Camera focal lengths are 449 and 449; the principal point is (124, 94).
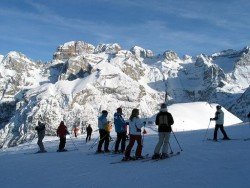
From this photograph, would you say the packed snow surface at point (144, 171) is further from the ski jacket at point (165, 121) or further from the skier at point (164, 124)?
the ski jacket at point (165, 121)

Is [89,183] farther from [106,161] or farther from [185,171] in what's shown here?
[106,161]

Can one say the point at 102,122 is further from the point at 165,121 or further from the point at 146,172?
the point at 146,172

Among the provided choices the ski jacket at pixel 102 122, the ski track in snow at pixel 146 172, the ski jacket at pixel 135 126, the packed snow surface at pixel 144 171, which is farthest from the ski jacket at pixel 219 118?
the ski jacket at pixel 135 126

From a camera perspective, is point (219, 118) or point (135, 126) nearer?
point (135, 126)

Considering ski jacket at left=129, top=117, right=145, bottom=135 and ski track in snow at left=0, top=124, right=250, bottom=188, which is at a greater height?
ski jacket at left=129, top=117, right=145, bottom=135

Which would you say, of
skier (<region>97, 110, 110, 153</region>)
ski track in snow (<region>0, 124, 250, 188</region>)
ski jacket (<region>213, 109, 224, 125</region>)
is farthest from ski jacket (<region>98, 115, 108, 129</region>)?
ski jacket (<region>213, 109, 224, 125</region>)

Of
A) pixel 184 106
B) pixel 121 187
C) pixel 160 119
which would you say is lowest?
pixel 121 187

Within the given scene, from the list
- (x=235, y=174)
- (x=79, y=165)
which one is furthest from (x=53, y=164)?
(x=235, y=174)

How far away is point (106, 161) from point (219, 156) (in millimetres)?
4937

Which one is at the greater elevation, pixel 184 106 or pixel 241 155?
pixel 184 106

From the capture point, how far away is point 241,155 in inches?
680

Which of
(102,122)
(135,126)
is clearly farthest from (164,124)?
(102,122)

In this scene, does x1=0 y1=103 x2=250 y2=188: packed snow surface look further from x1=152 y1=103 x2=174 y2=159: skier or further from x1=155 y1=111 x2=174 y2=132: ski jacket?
x1=155 y1=111 x2=174 y2=132: ski jacket

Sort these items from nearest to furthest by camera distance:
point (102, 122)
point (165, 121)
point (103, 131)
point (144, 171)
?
point (144, 171) → point (165, 121) → point (103, 131) → point (102, 122)
